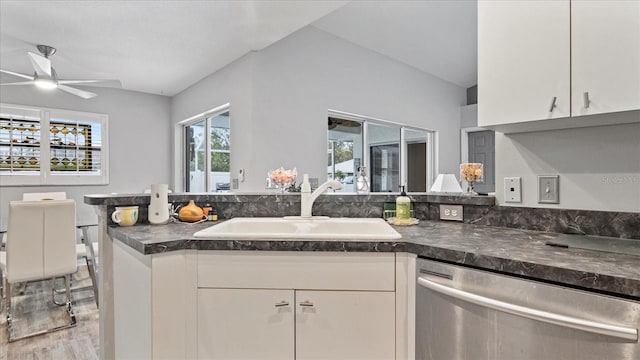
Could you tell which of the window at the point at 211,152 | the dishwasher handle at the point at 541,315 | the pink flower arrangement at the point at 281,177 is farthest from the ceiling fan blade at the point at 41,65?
the dishwasher handle at the point at 541,315

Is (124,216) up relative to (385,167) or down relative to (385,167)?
down

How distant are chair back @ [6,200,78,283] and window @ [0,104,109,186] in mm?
2049

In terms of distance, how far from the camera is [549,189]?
4.63ft

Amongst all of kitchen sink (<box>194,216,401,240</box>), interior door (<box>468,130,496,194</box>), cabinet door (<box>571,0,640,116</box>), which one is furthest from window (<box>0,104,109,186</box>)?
interior door (<box>468,130,496,194</box>)

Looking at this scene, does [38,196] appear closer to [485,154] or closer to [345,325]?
[345,325]

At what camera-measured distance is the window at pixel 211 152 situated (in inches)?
161

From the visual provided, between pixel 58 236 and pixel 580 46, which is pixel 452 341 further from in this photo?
pixel 58 236

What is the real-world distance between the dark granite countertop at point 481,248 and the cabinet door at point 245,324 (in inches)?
7.4

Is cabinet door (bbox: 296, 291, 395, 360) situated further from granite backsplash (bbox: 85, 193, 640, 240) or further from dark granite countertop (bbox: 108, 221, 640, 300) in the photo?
granite backsplash (bbox: 85, 193, 640, 240)

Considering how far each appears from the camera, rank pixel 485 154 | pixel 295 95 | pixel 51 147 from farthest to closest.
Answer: pixel 485 154 < pixel 51 147 < pixel 295 95

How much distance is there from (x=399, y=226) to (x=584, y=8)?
104cm

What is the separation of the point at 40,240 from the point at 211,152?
209cm

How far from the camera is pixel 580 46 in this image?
3.67 ft

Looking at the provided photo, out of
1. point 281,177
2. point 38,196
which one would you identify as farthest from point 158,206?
point 38,196
